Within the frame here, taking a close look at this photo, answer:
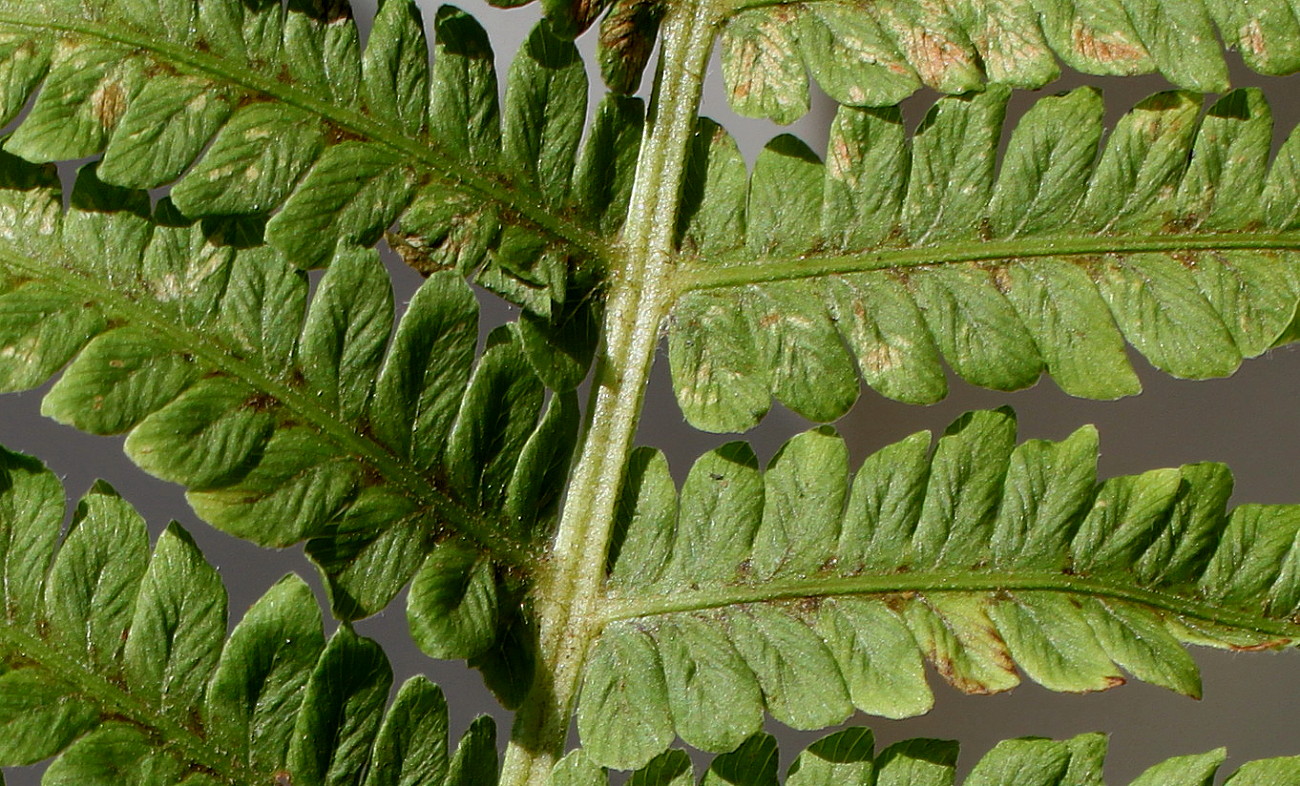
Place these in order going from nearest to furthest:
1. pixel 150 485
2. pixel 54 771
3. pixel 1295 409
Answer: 1. pixel 54 771
2. pixel 150 485
3. pixel 1295 409

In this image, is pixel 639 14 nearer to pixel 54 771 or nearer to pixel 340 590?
pixel 340 590

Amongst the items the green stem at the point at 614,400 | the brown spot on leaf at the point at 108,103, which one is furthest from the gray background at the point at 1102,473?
the brown spot on leaf at the point at 108,103

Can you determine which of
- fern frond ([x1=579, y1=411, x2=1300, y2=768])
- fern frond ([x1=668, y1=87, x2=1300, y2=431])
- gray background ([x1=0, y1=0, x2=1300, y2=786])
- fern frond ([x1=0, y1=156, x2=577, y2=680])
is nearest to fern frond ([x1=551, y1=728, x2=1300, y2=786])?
fern frond ([x1=579, y1=411, x2=1300, y2=768])

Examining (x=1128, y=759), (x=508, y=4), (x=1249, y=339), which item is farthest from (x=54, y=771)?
(x=1128, y=759)

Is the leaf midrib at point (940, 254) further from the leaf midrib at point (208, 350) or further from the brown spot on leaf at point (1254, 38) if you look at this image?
the leaf midrib at point (208, 350)

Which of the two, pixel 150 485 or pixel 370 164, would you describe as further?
pixel 150 485

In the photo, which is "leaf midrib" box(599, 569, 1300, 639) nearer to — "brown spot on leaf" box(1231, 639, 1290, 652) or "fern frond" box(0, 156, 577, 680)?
"brown spot on leaf" box(1231, 639, 1290, 652)

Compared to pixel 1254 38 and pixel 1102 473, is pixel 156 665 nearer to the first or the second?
pixel 1254 38
